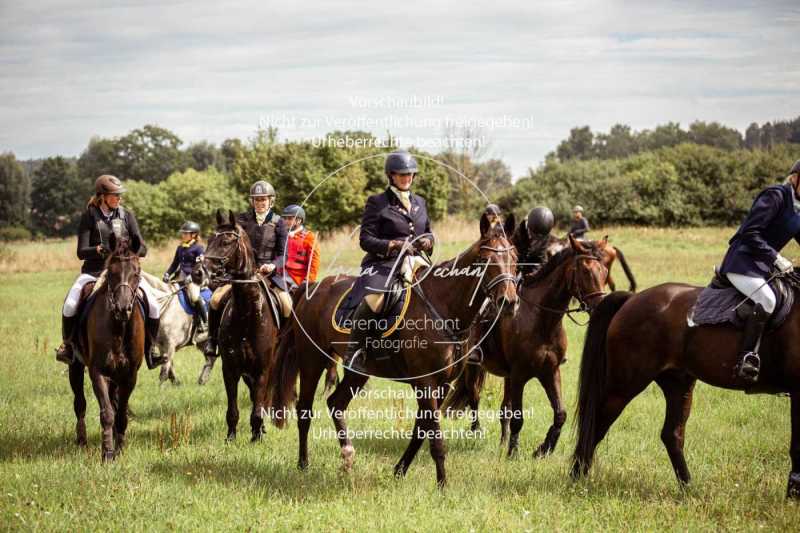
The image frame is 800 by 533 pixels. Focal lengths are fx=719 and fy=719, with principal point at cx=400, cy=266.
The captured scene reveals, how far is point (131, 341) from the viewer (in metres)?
8.23

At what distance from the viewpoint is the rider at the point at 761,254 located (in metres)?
6.54

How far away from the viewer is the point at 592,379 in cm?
752

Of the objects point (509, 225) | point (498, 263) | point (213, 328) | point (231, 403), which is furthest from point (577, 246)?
point (213, 328)

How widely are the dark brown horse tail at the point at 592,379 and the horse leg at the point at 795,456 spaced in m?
1.74

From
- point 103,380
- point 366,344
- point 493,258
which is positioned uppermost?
point 493,258

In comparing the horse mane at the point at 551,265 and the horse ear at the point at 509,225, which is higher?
the horse ear at the point at 509,225

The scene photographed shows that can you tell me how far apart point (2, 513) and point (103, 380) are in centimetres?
215

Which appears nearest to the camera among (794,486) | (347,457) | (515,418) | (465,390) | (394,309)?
(794,486)

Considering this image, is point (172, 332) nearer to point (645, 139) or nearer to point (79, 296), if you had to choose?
point (79, 296)

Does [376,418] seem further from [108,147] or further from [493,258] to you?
[108,147]

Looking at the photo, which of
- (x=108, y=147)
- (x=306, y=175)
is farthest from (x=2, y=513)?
(x=108, y=147)

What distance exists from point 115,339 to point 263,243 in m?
2.40

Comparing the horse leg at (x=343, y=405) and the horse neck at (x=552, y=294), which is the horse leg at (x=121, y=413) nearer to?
the horse leg at (x=343, y=405)

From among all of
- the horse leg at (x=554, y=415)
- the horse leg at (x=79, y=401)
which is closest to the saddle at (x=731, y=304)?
the horse leg at (x=554, y=415)
